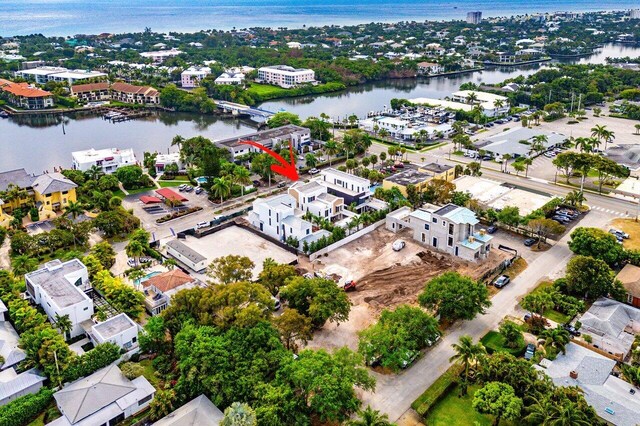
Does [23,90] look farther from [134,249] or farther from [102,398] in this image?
[102,398]

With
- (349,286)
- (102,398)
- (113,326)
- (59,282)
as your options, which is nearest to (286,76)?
(349,286)

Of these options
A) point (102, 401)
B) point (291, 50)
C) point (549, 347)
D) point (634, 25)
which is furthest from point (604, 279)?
point (634, 25)

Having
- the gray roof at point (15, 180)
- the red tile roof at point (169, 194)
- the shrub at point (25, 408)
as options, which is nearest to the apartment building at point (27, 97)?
the gray roof at point (15, 180)

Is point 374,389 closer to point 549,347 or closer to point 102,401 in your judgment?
point 549,347

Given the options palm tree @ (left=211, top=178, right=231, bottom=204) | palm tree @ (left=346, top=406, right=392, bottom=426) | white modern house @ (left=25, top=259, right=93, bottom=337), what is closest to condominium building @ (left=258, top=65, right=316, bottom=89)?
palm tree @ (left=211, top=178, right=231, bottom=204)

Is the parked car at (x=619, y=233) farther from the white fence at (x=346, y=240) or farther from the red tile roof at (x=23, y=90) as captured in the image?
the red tile roof at (x=23, y=90)
